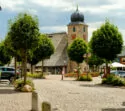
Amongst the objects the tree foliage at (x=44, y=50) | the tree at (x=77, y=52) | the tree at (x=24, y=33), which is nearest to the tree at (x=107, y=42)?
the tree at (x=24, y=33)

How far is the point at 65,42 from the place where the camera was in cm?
12338

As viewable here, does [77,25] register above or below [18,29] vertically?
above

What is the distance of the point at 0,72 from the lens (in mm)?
47094

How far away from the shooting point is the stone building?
386 feet

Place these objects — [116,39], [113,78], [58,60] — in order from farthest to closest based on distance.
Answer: [58,60] < [116,39] < [113,78]

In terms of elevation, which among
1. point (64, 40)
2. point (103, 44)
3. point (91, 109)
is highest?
point (64, 40)

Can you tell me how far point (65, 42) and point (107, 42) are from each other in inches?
3160

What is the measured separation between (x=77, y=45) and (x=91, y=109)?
71104mm

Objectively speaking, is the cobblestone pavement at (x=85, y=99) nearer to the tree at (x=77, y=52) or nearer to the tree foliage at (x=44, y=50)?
the tree foliage at (x=44, y=50)

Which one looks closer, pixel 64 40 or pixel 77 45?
pixel 77 45

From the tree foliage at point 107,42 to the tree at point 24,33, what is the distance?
12713 millimetres

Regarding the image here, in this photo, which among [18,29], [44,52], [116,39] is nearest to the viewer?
[18,29]

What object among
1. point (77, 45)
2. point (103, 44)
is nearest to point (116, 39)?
point (103, 44)

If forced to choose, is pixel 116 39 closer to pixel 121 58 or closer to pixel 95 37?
pixel 95 37
